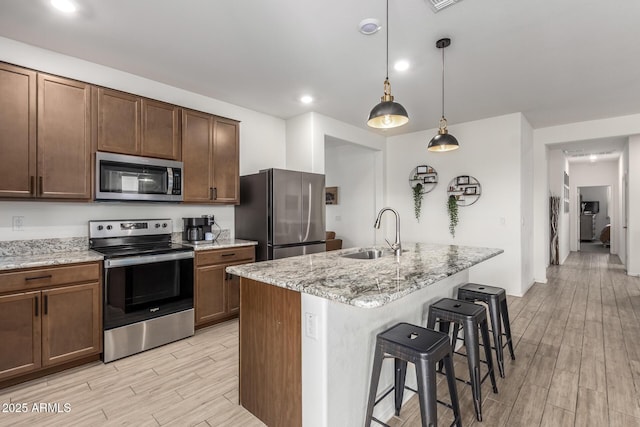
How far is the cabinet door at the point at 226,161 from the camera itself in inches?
143

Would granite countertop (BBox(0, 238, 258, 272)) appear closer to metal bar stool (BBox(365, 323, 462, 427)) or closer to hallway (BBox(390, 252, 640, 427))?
metal bar stool (BBox(365, 323, 462, 427))

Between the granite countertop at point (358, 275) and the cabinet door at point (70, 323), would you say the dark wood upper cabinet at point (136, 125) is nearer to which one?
the cabinet door at point (70, 323)

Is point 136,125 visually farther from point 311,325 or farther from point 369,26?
point 311,325

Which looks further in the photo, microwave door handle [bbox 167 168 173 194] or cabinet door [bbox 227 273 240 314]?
cabinet door [bbox 227 273 240 314]

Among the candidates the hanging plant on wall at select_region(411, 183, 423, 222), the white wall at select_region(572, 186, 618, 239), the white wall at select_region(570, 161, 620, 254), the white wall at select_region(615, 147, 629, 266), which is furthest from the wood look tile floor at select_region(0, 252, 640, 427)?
the white wall at select_region(572, 186, 618, 239)

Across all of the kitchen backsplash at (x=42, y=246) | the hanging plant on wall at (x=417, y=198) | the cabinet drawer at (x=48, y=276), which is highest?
the hanging plant on wall at (x=417, y=198)

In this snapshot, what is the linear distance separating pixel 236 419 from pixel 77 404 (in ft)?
3.70

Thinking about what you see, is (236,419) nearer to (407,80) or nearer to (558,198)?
(407,80)

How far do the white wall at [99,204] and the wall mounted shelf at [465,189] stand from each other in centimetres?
321

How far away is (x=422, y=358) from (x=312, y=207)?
2832 millimetres

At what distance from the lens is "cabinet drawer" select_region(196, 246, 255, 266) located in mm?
3230

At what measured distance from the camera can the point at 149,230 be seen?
131 inches

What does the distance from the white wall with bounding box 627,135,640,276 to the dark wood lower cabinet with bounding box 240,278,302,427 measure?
7048mm

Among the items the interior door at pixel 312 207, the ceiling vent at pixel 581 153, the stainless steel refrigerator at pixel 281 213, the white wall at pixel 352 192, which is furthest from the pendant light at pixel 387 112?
the ceiling vent at pixel 581 153
